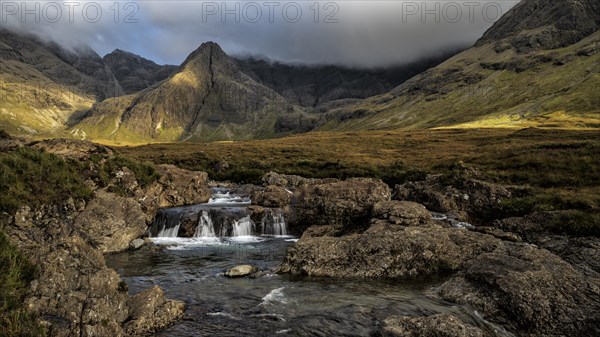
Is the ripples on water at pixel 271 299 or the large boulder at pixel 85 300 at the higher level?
the large boulder at pixel 85 300

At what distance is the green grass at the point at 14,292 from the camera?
8.91 meters

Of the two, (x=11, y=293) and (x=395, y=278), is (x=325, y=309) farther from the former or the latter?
(x=11, y=293)

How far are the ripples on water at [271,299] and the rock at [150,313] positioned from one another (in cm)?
47

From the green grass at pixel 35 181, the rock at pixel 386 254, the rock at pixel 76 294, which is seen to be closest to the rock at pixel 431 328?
the rock at pixel 386 254

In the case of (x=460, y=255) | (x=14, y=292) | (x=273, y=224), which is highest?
(x=14, y=292)

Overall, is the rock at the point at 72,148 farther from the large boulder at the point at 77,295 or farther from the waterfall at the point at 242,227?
the large boulder at the point at 77,295

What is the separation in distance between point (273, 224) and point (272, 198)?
4321 millimetres

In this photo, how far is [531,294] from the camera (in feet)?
50.0

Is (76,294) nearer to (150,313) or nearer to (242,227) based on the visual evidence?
(150,313)

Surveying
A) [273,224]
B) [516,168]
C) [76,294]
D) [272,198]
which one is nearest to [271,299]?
[76,294]

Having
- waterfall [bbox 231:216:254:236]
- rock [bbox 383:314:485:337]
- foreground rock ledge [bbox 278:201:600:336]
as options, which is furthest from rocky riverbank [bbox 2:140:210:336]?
foreground rock ledge [bbox 278:201:600:336]

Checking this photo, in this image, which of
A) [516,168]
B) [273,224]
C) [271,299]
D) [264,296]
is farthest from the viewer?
[516,168]

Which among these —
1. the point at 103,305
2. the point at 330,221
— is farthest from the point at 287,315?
the point at 330,221

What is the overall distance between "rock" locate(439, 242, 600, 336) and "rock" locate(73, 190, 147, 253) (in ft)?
74.7
